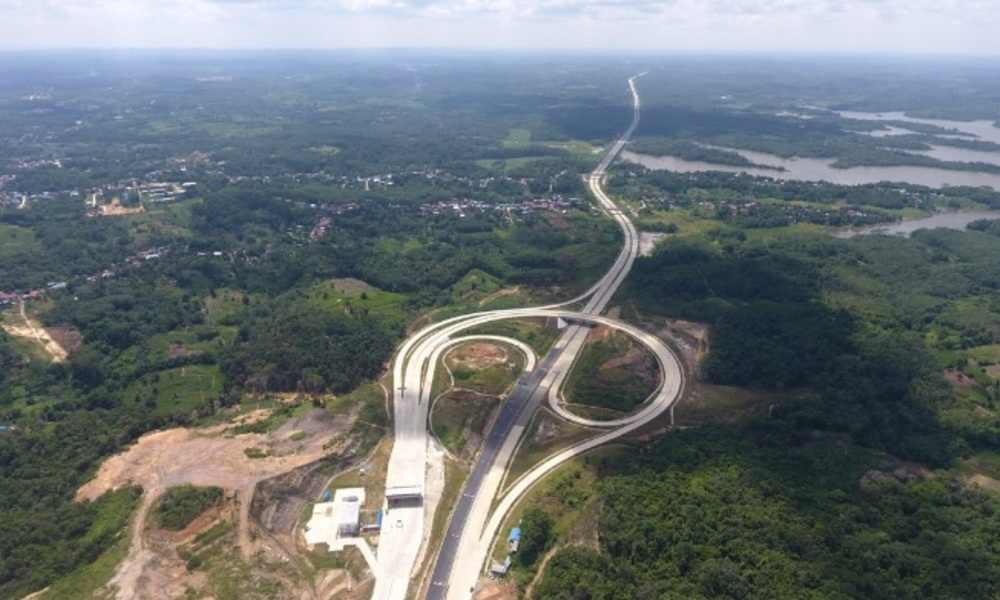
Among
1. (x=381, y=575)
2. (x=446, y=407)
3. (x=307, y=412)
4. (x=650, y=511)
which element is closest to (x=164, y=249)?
(x=307, y=412)

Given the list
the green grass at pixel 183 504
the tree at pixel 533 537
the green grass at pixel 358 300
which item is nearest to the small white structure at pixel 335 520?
the green grass at pixel 183 504

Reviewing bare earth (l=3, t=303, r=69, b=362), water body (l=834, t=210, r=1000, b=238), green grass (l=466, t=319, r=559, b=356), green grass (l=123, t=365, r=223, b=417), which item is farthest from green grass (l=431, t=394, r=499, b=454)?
water body (l=834, t=210, r=1000, b=238)

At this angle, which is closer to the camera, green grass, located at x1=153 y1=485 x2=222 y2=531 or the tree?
the tree

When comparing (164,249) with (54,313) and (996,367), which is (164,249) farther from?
(996,367)

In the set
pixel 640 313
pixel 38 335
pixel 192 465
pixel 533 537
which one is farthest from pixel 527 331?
pixel 38 335

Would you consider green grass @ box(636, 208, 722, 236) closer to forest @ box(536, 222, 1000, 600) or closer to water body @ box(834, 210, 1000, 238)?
water body @ box(834, 210, 1000, 238)

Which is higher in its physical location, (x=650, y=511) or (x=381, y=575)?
(x=650, y=511)

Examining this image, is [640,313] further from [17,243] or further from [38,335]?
[17,243]
